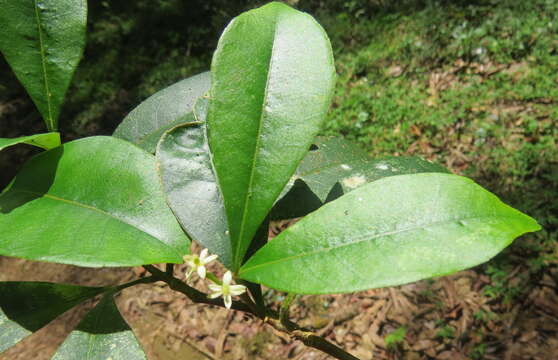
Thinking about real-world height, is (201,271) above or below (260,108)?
below

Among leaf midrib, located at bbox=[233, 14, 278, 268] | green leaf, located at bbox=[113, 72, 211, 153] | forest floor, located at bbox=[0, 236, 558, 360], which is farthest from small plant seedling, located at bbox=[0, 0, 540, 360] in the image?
forest floor, located at bbox=[0, 236, 558, 360]

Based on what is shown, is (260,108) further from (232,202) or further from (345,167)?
(345,167)

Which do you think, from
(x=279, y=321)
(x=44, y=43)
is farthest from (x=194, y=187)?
(x=44, y=43)

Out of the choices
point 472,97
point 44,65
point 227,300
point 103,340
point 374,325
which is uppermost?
point 44,65

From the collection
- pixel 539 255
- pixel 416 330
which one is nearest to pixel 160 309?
pixel 416 330

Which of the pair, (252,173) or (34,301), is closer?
(252,173)
